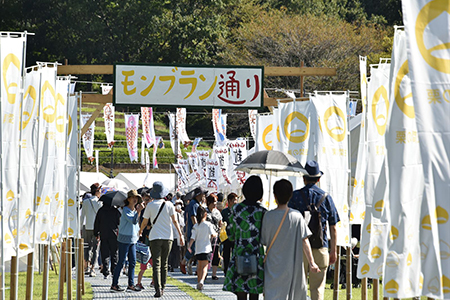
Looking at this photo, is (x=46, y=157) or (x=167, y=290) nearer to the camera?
(x=46, y=157)

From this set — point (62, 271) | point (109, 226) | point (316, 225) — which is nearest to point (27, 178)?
point (62, 271)

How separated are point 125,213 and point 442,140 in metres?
7.76

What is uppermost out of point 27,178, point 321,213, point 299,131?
point 299,131

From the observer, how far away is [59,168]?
9.41 m

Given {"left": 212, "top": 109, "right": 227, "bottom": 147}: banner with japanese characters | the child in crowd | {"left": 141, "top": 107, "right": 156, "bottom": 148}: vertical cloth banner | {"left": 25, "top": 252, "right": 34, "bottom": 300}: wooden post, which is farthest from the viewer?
{"left": 141, "top": 107, "right": 156, "bottom": 148}: vertical cloth banner

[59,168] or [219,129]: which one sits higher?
[219,129]

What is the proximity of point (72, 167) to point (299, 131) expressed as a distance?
3716mm

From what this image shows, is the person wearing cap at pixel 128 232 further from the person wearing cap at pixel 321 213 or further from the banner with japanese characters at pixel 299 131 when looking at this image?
the person wearing cap at pixel 321 213

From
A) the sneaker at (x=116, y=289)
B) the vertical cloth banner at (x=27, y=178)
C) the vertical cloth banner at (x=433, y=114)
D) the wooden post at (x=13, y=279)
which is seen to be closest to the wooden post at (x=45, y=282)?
the vertical cloth banner at (x=27, y=178)

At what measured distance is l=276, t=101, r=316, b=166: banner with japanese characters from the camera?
38.6ft

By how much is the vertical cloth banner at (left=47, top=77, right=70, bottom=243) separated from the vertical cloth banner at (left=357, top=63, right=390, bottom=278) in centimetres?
391

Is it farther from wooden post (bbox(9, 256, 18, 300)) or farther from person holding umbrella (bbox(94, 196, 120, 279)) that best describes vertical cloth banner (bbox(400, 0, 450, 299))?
person holding umbrella (bbox(94, 196, 120, 279))

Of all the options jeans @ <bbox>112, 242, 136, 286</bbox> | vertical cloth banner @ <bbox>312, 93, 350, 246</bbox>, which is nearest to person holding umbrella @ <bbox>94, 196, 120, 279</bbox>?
jeans @ <bbox>112, 242, 136, 286</bbox>

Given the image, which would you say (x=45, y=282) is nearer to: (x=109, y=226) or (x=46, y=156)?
(x=46, y=156)
